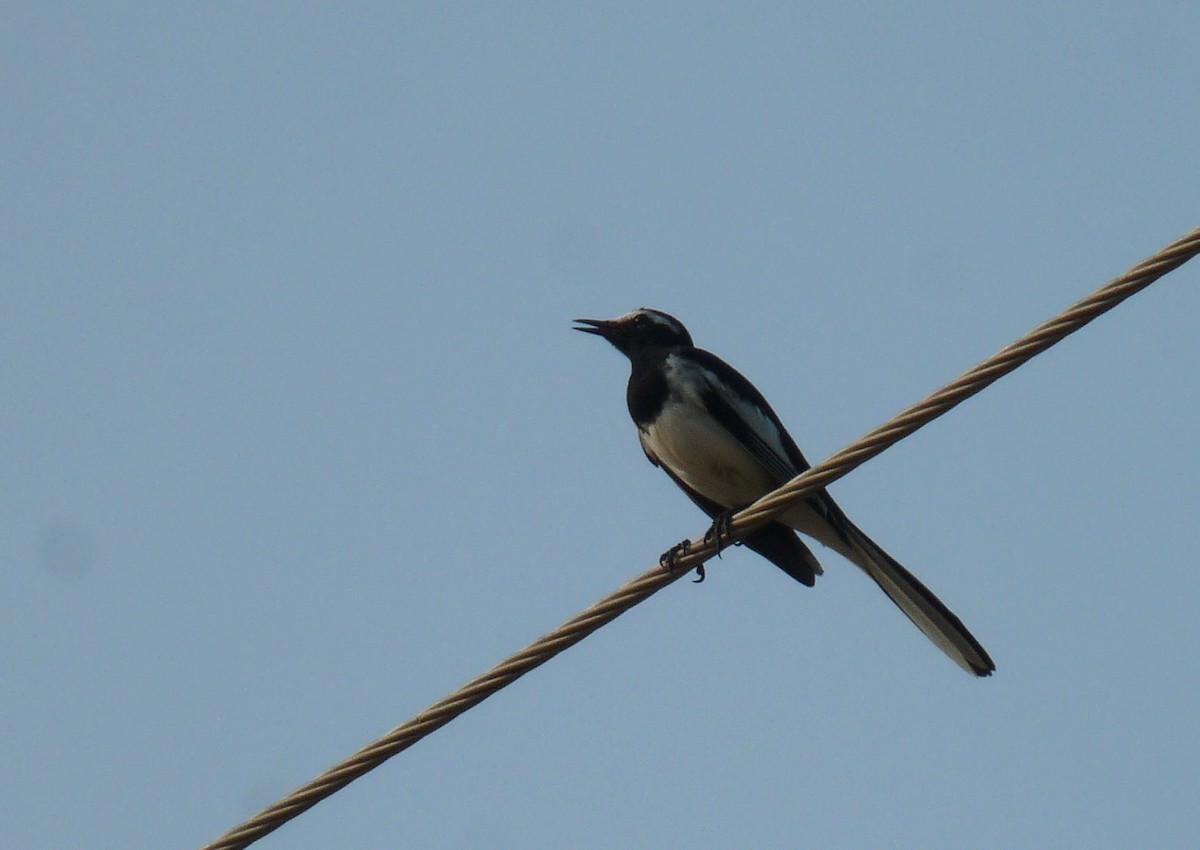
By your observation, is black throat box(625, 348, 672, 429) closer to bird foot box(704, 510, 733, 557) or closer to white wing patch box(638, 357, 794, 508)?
white wing patch box(638, 357, 794, 508)

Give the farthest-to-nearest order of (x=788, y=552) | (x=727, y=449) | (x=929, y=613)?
(x=788, y=552), (x=727, y=449), (x=929, y=613)

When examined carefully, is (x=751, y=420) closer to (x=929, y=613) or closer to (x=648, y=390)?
(x=648, y=390)

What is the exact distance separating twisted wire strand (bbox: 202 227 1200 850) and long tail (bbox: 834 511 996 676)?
4.61ft

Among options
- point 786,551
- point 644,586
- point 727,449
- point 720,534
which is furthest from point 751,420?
point 644,586

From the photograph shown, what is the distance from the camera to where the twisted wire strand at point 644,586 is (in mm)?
3693

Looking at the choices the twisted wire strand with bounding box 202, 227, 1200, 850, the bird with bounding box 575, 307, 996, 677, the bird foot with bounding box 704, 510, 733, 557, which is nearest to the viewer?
the twisted wire strand with bounding box 202, 227, 1200, 850

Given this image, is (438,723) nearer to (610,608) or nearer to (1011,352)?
(610,608)

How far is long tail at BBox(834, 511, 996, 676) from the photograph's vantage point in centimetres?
541

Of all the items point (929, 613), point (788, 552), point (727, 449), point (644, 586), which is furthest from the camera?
point (788, 552)

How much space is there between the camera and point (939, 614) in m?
5.45

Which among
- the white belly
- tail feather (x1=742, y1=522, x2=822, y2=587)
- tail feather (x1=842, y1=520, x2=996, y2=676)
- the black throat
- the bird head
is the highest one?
the bird head

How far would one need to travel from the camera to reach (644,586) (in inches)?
170

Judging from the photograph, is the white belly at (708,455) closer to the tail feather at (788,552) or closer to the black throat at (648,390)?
the black throat at (648,390)

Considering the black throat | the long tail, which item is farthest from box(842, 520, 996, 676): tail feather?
the black throat
